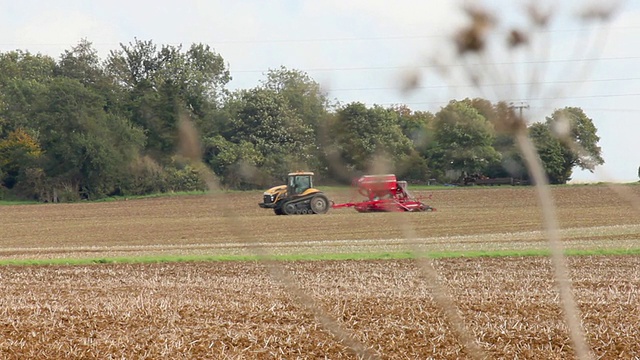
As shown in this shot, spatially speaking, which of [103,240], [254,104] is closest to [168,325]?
[254,104]

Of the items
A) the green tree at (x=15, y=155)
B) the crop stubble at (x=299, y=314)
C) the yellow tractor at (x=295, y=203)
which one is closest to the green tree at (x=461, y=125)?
the crop stubble at (x=299, y=314)

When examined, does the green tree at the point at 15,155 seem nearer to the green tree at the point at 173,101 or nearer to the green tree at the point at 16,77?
the green tree at the point at 16,77

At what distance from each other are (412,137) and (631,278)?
55.7ft

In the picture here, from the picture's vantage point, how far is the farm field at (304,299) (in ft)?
33.2

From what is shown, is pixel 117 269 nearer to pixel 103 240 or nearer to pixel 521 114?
pixel 103 240

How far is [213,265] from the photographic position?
23.5 meters

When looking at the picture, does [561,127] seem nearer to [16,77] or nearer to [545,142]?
[545,142]

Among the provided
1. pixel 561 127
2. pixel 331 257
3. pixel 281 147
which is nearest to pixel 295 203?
pixel 331 257

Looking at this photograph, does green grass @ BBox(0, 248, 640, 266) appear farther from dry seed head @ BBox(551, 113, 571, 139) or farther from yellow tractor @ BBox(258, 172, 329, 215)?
dry seed head @ BBox(551, 113, 571, 139)

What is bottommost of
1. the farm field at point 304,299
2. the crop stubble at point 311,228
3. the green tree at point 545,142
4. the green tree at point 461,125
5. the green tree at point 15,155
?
the crop stubble at point 311,228

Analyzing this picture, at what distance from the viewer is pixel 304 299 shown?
196cm

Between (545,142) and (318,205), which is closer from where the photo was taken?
(545,142)

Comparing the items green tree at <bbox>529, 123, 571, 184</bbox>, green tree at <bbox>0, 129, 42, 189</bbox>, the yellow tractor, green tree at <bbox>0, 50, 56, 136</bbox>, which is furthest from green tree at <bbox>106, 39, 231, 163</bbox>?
green tree at <bbox>0, 50, 56, 136</bbox>

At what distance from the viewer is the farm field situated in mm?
10125
